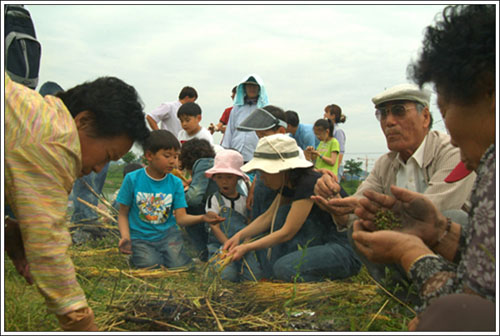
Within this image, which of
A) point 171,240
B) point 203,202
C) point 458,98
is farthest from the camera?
point 203,202

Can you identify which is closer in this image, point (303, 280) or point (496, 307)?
point (496, 307)

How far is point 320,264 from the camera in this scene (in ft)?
12.5

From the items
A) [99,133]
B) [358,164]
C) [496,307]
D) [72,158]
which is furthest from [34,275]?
[358,164]

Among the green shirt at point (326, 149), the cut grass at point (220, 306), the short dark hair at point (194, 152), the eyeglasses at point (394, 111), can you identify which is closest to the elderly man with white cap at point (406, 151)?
the eyeglasses at point (394, 111)

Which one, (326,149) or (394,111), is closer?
(394,111)

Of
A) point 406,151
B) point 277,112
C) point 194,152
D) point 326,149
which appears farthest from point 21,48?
point 326,149

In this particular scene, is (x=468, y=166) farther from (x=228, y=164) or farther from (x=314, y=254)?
(x=228, y=164)

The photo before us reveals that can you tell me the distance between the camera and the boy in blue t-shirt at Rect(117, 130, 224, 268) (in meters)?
4.80

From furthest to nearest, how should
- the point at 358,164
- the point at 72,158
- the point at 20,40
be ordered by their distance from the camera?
1. the point at 358,164
2. the point at 20,40
3. the point at 72,158

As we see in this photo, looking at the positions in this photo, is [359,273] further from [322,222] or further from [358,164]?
[358,164]

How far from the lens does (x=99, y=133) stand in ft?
8.03

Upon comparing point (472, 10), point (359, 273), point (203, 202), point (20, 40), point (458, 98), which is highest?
point (20, 40)

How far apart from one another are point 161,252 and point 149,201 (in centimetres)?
54

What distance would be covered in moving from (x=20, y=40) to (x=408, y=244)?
3.13 m
